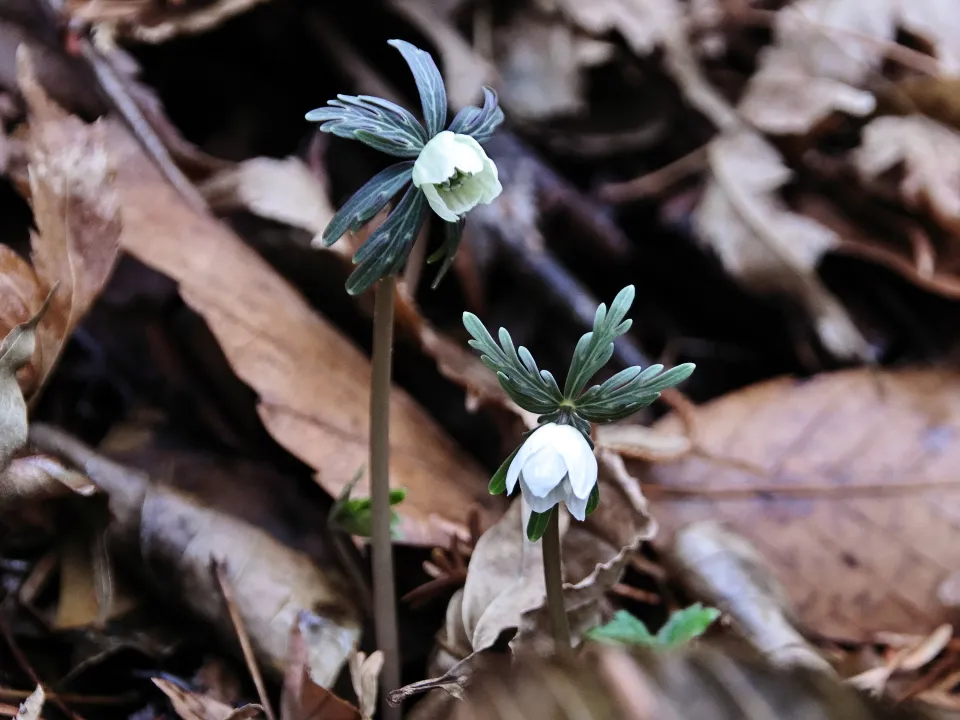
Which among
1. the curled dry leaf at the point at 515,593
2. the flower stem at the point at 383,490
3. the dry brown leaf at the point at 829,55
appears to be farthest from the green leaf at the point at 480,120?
the dry brown leaf at the point at 829,55

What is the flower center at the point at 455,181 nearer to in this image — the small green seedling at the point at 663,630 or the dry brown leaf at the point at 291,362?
the dry brown leaf at the point at 291,362

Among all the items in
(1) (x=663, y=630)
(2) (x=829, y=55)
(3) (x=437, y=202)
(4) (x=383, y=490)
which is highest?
(3) (x=437, y=202)

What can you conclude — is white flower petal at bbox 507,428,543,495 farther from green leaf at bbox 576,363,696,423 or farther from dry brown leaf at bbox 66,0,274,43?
dry brown leaf at bbox 66,0,274,43

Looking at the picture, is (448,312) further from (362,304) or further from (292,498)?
(292,498)

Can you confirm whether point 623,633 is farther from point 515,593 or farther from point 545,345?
point 545,345

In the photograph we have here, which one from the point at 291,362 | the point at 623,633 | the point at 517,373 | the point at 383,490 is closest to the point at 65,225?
the point at 291,362

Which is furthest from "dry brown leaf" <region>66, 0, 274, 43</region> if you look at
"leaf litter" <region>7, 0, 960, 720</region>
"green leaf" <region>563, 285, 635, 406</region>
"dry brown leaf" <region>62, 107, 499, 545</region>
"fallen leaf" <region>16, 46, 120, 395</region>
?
"green leaf" <region>563, 285, 635, 406</region>
